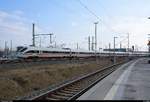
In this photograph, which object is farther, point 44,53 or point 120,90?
point 44,53

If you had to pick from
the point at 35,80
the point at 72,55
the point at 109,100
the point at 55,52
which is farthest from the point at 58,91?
the point at 72,55

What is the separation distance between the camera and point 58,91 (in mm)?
17797

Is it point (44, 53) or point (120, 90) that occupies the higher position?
point (44, 53)

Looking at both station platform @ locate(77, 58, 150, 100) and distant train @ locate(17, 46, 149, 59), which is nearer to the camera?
station platform @ locate(77, 58, 150, 100)

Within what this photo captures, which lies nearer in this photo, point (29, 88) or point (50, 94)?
point (50, 94)

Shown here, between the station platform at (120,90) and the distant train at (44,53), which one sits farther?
the distant train at (44,53)

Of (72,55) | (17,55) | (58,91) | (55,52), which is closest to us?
(58,91)

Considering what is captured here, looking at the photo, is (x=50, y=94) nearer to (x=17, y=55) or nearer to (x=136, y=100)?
(x=136, y=100)

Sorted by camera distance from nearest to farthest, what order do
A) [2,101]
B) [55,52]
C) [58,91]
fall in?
[2,101] < [58,91] < [55,52]

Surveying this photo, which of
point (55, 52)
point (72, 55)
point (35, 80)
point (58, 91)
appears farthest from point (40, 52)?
point (58, 91)

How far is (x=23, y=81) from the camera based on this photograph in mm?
21406

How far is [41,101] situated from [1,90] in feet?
12.4

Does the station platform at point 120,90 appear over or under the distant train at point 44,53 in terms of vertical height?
under

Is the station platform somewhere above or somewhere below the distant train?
below
